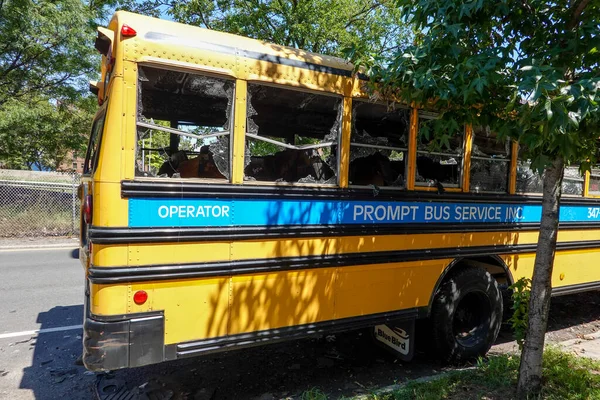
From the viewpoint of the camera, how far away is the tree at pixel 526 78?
7.39 ft

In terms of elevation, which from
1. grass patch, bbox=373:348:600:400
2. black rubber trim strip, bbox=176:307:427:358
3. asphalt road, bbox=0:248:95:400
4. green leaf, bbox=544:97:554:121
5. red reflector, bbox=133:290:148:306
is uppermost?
green leaf, bbox=544:97:554:121

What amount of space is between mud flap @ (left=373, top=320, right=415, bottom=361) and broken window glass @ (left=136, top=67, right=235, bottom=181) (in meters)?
2.20

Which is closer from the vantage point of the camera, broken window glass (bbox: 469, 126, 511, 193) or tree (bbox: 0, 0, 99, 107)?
broken window glass (bbox: 469, 126, 511, 193)

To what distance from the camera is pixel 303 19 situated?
9.93 metres

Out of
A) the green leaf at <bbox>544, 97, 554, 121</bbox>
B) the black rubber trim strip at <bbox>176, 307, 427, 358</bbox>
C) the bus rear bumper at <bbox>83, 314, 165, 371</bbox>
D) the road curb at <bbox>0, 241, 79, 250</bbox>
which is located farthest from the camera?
the road curb at <bbox>0, 241, 79, 250</bbox>

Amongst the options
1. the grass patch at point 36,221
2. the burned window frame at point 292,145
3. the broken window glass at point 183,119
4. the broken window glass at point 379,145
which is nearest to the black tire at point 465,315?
the broken window glass at point 379,145

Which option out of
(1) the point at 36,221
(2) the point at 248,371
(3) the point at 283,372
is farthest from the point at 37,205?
(3) the point at 283,372

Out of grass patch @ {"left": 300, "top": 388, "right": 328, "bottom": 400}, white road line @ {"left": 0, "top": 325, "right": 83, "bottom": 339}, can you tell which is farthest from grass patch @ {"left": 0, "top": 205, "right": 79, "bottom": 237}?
grass patch @ {"left": 300, "top": 388, "right": 328, "bottom": 400}

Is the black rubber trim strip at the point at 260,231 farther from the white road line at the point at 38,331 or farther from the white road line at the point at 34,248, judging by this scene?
the white road line at the point at 34,248

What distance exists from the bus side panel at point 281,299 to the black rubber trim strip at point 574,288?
9.84 ft

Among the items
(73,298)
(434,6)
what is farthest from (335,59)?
(73,298)

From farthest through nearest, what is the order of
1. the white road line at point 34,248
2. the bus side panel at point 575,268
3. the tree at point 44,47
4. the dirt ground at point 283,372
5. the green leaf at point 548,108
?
the tree at point 44,47 < the white road line at point 34,248 < the bus side panel at point 575,268 < the dirt ground at point 283,372 < the green leaf at point 548,108

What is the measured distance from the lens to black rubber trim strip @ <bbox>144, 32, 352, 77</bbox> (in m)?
2.65

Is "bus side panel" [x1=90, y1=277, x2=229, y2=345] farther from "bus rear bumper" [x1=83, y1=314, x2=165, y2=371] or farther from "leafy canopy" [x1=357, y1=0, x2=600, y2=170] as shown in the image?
"leafy canopy" [x1=357, y1=0, x2=600, y2=170]
